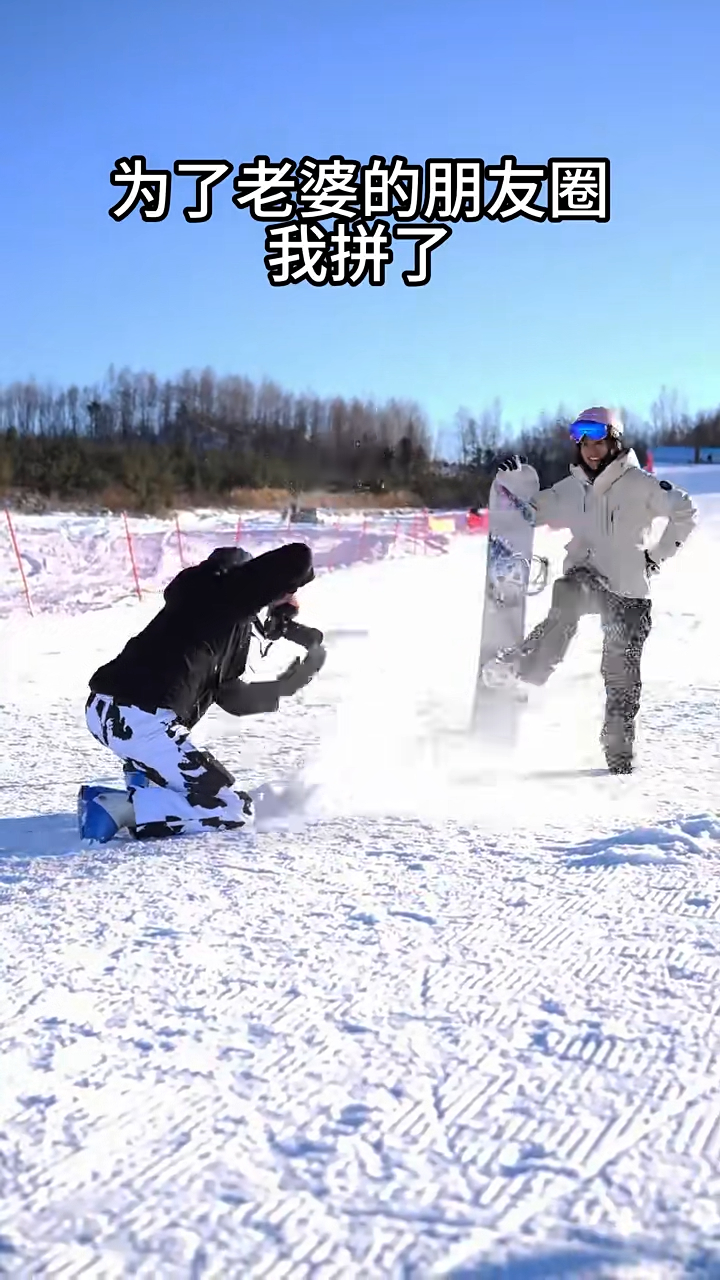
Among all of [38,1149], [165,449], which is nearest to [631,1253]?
[38,1149]

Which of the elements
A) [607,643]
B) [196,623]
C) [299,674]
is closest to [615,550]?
[607,643]

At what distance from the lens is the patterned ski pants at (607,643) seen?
5.15 meters

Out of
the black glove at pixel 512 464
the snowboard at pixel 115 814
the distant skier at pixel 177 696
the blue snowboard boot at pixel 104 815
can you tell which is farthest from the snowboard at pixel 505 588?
the blue snowboard boot at pixel 104 815

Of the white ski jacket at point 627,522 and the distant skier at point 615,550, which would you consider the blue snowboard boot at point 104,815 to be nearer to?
the distant skier at point 615,550

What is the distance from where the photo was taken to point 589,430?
5250 mm

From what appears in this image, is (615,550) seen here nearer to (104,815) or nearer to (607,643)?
(607,643)

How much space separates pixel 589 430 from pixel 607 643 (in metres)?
1.03

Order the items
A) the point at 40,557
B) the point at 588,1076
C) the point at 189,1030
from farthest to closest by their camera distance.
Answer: the point at 40,557 < the point at 189,1030 < the point at 588,1076

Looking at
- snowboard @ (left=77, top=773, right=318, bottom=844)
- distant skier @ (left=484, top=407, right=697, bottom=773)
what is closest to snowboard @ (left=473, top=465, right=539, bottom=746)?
distant skier @ (left=484, top=407, right=697, bottom=773)

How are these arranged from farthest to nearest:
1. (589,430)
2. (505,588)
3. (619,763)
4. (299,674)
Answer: (505,588)
(589,430)
(619,763)
(299,674)

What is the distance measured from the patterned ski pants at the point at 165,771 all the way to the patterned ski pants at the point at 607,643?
2.10 metres

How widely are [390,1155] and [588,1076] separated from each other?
0.46m

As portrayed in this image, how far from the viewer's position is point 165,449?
2842 cm

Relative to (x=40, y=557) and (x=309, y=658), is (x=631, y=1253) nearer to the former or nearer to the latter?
(x=309, y=658)
